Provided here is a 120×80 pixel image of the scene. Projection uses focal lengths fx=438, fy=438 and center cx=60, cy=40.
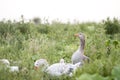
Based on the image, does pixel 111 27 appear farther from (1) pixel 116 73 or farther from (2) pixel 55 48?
(1) pixel 116 73

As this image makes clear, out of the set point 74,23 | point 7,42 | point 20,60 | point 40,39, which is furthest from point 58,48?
point 74,23

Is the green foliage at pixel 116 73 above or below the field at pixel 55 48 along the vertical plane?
above

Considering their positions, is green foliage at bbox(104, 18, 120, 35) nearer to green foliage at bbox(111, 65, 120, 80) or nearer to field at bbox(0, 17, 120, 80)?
field at bbox(0, 17, 120, 80)

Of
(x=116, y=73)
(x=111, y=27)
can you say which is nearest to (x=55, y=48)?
(x=111, y=27)

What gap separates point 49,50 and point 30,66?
215cm

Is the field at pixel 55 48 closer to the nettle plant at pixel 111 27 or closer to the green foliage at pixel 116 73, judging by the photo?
the green foliage at pixel 116 73

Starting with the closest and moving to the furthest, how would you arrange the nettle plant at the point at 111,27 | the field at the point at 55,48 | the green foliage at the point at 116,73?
the green foliage at the point at 116,73 → the field at the point at 55,48 → the nettle plant at the point at 111,27

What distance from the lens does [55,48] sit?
11320 mm

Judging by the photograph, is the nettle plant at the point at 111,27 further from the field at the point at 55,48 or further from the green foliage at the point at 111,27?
the field at the point at 55,48

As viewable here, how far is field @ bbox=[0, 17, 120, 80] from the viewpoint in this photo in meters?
6.69

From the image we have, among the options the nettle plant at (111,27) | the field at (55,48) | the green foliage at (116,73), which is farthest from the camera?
the nettle plant at (111,27)

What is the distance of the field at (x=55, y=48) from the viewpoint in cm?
669

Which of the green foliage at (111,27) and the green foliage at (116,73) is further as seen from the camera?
the green foliage at (111,27)

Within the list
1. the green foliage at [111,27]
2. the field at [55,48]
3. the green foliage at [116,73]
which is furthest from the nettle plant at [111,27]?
the green foliage at [116,73]
